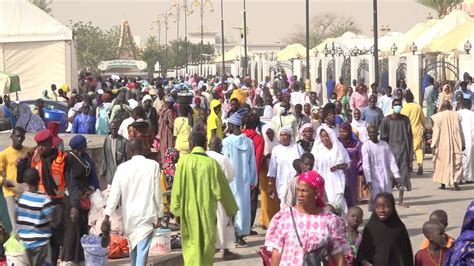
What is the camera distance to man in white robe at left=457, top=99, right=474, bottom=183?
17.1 metres

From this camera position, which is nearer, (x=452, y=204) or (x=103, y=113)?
(x=452, y=204)

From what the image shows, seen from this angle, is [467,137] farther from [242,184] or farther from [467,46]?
[467,46]

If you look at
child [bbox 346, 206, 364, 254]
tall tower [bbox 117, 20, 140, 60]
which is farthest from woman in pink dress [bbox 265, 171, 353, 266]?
tall tower [bbox 117, 20, 140, 60]

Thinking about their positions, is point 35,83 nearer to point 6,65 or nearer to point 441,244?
point 6,65

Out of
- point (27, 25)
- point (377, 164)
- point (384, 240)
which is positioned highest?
point (27, 25)

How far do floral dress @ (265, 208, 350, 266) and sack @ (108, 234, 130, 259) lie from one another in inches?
194

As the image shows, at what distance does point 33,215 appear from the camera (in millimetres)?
8719

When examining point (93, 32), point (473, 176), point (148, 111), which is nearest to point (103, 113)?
point (148, 111)

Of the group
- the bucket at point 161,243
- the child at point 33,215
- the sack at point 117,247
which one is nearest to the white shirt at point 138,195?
the child at point 33,215

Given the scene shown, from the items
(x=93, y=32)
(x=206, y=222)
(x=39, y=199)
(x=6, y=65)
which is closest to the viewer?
(x=39, y=199)

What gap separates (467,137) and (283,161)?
6.11m

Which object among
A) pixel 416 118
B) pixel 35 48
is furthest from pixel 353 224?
pixel 35 48

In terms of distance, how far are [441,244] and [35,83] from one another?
31656 mm

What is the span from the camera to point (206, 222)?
958 cm
